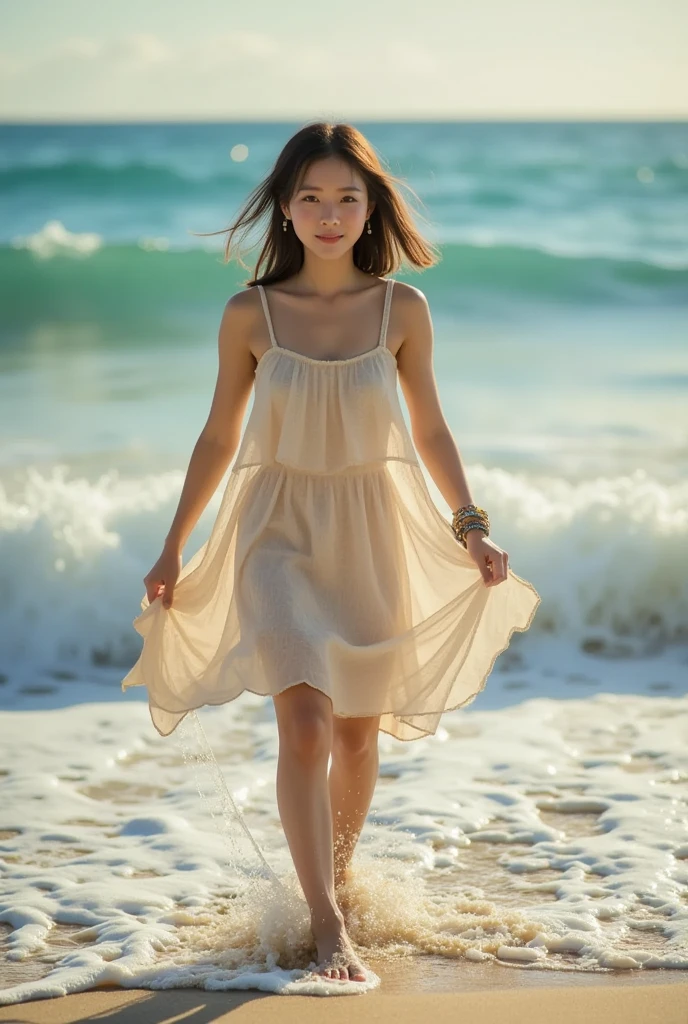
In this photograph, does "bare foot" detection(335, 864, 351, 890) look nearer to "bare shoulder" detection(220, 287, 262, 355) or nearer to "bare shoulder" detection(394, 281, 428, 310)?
"bare shoulder" detection(220, 287, 262, 355)

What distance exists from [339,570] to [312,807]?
628 millimetres

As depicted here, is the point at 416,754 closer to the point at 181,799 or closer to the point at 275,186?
the point at 181,799

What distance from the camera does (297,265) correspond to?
359 cm

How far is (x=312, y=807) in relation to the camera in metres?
3.04

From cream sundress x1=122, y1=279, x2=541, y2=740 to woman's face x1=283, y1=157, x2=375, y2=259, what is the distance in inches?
7.7

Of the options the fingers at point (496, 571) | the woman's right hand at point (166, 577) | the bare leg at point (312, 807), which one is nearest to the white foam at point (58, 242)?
the woman's right hand at point (166, 577)

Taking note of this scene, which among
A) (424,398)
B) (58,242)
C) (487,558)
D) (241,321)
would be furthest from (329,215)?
(58,242)

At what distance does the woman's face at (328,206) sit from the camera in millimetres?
3398

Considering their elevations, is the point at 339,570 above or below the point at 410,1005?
above

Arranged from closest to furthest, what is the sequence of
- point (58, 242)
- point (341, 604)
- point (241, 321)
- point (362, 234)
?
point (341, 604), point (241, 321), point (362, 234), point (58, 242)

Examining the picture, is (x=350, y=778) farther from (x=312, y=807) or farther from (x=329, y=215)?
(x=329, y=215)


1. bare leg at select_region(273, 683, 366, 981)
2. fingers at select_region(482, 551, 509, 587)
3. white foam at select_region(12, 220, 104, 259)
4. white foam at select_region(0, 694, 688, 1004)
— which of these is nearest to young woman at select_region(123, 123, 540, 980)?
fingers at select_region(482, 551, 509, 587)

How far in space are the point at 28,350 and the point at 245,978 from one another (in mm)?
11632

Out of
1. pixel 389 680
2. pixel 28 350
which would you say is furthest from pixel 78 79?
pixel 389 680
